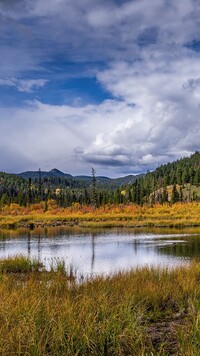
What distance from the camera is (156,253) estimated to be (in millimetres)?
31688

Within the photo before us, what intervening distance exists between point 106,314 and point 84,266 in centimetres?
1552

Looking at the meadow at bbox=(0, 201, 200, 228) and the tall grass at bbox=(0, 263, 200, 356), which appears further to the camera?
the meadow at bbox=(0, 201, 200, 228)

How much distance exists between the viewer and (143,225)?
222 ft

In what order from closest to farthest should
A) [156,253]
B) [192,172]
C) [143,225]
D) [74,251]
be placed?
[156,253], [74,251], [143,225], [192,172]

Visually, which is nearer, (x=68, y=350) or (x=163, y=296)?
(x=68, y=350)

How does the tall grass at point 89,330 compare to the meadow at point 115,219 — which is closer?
the tall grass at point 89,330

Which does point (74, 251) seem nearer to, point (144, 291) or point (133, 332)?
point (144, 291)

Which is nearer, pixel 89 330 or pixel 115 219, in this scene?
pixel 89 330

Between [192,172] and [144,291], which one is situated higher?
[192,172]

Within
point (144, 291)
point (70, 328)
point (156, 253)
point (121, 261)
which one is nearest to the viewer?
point (70, 328)

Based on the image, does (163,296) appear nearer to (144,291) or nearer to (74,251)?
(144,291)

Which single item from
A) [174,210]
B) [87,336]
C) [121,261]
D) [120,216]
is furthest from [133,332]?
[174,210]

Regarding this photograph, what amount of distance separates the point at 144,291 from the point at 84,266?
12.5 metres

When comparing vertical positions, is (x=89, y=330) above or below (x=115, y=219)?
below
